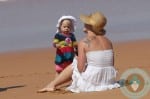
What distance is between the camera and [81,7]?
23.4m

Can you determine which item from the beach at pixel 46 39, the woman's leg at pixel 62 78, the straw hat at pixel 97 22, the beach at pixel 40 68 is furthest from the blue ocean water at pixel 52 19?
the straw hat at pixel 97 22

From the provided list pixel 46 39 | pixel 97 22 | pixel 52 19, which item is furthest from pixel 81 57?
pixel 52 19

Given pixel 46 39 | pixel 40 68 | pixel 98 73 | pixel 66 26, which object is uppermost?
pixel 66 26

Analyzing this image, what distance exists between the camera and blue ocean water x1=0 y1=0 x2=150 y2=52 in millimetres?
17328

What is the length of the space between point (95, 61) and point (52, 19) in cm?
1140

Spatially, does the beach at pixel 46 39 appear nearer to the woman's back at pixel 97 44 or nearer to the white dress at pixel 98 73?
the white dress at pixel 98 73

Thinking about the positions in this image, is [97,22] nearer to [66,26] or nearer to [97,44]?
[97,44]

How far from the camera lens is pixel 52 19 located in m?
20.5

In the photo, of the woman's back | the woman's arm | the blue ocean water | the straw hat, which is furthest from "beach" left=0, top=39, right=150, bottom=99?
the blue ocean water

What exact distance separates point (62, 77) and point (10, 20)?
1133 centimetres

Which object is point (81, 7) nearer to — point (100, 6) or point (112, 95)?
point (100, 6)

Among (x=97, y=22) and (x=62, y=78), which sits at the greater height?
(x=97, y=22)

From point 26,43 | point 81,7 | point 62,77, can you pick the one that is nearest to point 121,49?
point 26,43

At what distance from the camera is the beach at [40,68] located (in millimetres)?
9227
